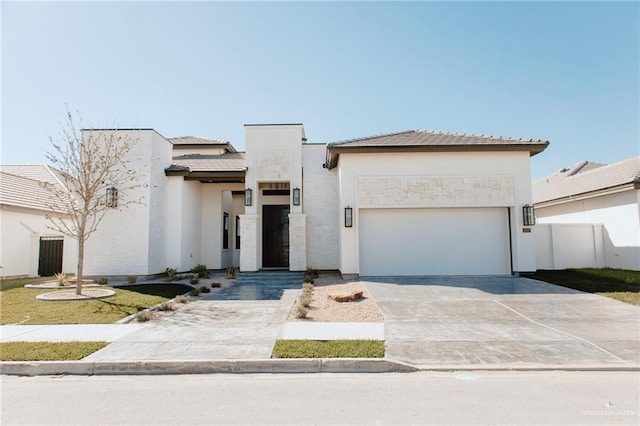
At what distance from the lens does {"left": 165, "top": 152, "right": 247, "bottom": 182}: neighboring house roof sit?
48.4 feet

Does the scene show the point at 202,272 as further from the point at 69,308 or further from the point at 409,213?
the point at 409,213

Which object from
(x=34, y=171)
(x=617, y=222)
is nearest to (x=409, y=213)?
(x=617, y=222)

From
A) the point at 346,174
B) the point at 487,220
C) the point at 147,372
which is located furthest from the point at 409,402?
the point at 487,220

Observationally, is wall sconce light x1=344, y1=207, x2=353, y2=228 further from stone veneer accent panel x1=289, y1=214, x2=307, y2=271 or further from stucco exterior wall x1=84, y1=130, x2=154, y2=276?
stucco exterior wall x1=84, y1=130, x2=154, y2=276

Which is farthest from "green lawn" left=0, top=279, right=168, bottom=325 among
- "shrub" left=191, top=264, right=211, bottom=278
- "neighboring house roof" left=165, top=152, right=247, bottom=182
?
"neighboring house roof" left=165, top=152, right=247, bottom=182

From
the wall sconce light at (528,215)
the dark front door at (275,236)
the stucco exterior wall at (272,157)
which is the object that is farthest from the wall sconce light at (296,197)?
the wall sconce light at (528,215)

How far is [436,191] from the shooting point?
13.1 meters

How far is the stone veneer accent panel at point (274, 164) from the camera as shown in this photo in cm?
1498

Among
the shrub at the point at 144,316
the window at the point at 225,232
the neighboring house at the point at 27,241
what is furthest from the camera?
the window at the point at 225,232

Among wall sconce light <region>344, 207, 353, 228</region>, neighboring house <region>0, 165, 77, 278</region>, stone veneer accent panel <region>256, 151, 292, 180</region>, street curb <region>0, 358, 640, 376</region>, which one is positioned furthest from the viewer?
stone veneer accent panel <region>256, 151, 292, 180</region>

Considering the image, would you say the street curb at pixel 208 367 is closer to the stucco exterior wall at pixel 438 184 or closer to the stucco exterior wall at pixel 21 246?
the stucco exterior wall at pixel 438 184

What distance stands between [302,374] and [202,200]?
516 inches

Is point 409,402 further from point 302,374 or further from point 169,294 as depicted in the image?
point 169,294

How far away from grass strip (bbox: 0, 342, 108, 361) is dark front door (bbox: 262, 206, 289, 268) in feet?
31.9
